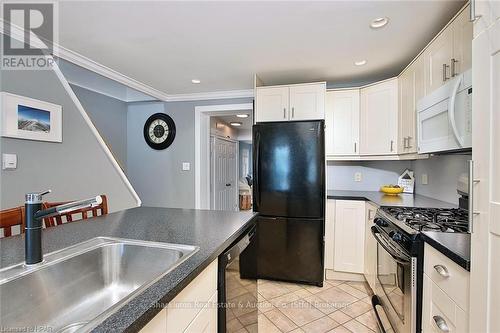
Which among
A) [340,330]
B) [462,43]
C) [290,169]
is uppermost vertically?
[462,43]

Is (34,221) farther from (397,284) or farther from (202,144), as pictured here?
(202,144)

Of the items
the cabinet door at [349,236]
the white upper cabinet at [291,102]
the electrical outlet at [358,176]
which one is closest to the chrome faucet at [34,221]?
the white upper cabinet at [291,102]

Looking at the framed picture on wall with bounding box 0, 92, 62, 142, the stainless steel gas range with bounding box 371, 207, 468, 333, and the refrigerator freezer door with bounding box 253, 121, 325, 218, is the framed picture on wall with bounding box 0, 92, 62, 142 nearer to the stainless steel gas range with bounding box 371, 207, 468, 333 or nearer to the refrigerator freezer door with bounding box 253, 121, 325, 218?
the refrigerator freezer door with bounding box 253, 121, 325, 218

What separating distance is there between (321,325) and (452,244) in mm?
1288

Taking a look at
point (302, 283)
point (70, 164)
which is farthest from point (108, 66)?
point (302, 283)

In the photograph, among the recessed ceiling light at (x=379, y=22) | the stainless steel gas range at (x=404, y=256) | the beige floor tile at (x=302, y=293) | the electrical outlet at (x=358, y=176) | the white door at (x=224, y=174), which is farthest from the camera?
the white door at (x=224, y=174)

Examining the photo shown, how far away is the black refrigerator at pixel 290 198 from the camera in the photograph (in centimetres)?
248

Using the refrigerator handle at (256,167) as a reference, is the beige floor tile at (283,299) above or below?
below

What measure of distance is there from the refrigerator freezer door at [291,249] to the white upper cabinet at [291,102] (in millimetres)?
1116

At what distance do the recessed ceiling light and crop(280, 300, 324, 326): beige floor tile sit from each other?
7.72ft

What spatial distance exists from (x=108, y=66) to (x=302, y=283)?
10.1 ft

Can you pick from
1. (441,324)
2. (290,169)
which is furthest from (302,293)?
(441,324)

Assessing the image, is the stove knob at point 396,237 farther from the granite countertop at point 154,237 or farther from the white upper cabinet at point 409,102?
the white upper cabinet at point 409,102

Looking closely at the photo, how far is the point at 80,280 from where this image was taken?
3.13 feet
